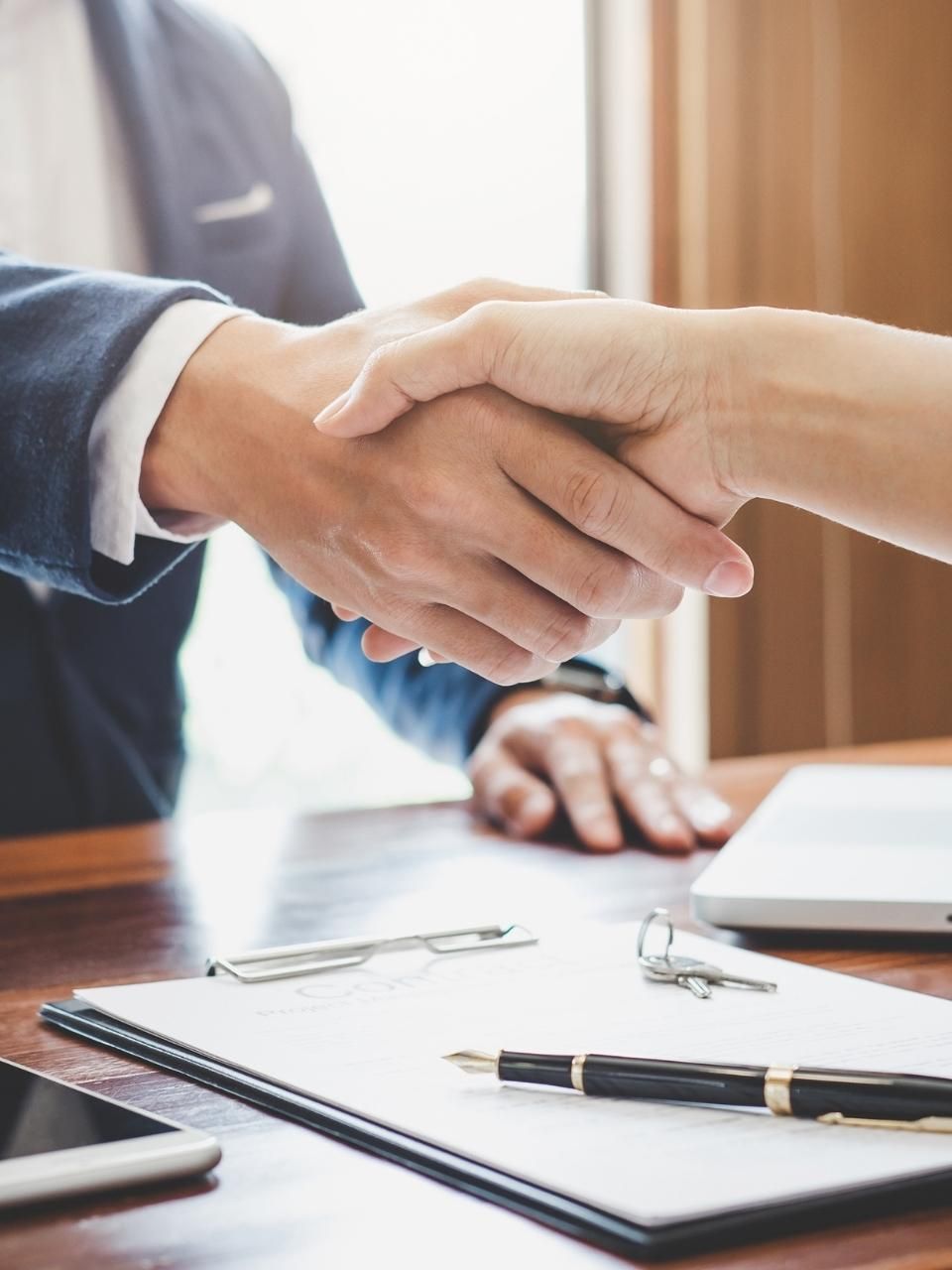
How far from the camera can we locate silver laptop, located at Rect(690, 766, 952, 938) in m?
0.66

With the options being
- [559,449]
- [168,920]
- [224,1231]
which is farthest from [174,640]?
[224,1231]

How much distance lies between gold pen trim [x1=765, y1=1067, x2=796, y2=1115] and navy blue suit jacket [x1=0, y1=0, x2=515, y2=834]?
662mm

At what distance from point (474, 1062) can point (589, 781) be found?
53 cm

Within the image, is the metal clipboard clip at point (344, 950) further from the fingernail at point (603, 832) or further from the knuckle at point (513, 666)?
the fingernail at point (603, 832)

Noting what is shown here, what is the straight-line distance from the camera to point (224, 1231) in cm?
36

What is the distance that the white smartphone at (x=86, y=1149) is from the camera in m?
0.37

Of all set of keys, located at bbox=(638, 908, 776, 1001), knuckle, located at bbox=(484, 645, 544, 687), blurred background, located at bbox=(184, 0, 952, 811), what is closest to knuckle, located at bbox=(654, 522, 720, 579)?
knuckle, located at bbox=(484, 645, 544, 687)

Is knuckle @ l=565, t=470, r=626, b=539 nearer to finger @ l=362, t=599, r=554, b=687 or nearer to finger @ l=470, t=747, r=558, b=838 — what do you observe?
finger @ l=362, t=599, r=554, b=687

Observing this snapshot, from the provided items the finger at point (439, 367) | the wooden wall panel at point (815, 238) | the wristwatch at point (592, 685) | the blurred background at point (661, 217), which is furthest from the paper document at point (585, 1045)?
the wooden wall panel at point (815, 238)

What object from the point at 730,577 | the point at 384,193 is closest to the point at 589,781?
the point at 730,577

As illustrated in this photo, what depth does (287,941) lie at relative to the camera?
0.70 m

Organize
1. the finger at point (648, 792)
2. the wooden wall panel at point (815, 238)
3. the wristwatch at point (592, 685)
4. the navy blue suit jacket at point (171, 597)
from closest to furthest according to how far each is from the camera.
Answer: the finger at point (648, 792), the wristwatch at point (592, 685), the navy blue suit jacket at point (171, 597), the wooden wall panel at point (815, 238)

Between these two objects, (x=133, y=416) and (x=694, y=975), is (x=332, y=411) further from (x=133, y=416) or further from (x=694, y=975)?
(x=694, y=975)

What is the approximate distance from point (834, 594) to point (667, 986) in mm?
2463
